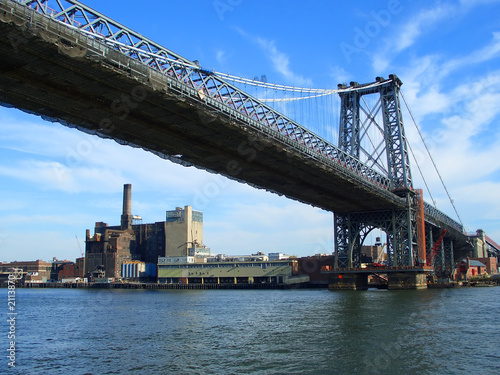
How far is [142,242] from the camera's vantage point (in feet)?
524

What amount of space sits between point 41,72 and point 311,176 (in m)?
41.3

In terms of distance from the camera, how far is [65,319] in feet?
152

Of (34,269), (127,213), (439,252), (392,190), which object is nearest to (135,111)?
(392,190)

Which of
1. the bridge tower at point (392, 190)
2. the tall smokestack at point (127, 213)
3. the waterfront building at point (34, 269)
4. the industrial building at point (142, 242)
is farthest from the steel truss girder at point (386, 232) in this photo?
the waterfront building at point (34, 269)

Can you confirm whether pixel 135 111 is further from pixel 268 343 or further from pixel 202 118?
pixel 268 343

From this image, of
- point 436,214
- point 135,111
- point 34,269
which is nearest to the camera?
point 135,111

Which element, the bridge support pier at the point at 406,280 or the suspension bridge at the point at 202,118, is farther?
the bridge support pier at the point at 406,280

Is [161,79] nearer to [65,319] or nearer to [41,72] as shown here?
[41,72]

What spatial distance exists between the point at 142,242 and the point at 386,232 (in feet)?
305

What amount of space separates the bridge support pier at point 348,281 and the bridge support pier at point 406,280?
6.26 metres

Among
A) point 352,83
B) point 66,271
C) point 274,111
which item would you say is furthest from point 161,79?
point 66,271

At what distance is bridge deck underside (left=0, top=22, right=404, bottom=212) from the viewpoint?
31891 mm

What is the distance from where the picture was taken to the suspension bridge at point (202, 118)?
31344 mm

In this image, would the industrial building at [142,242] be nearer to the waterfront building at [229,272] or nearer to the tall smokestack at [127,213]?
the tall smokestack at [127,213]
